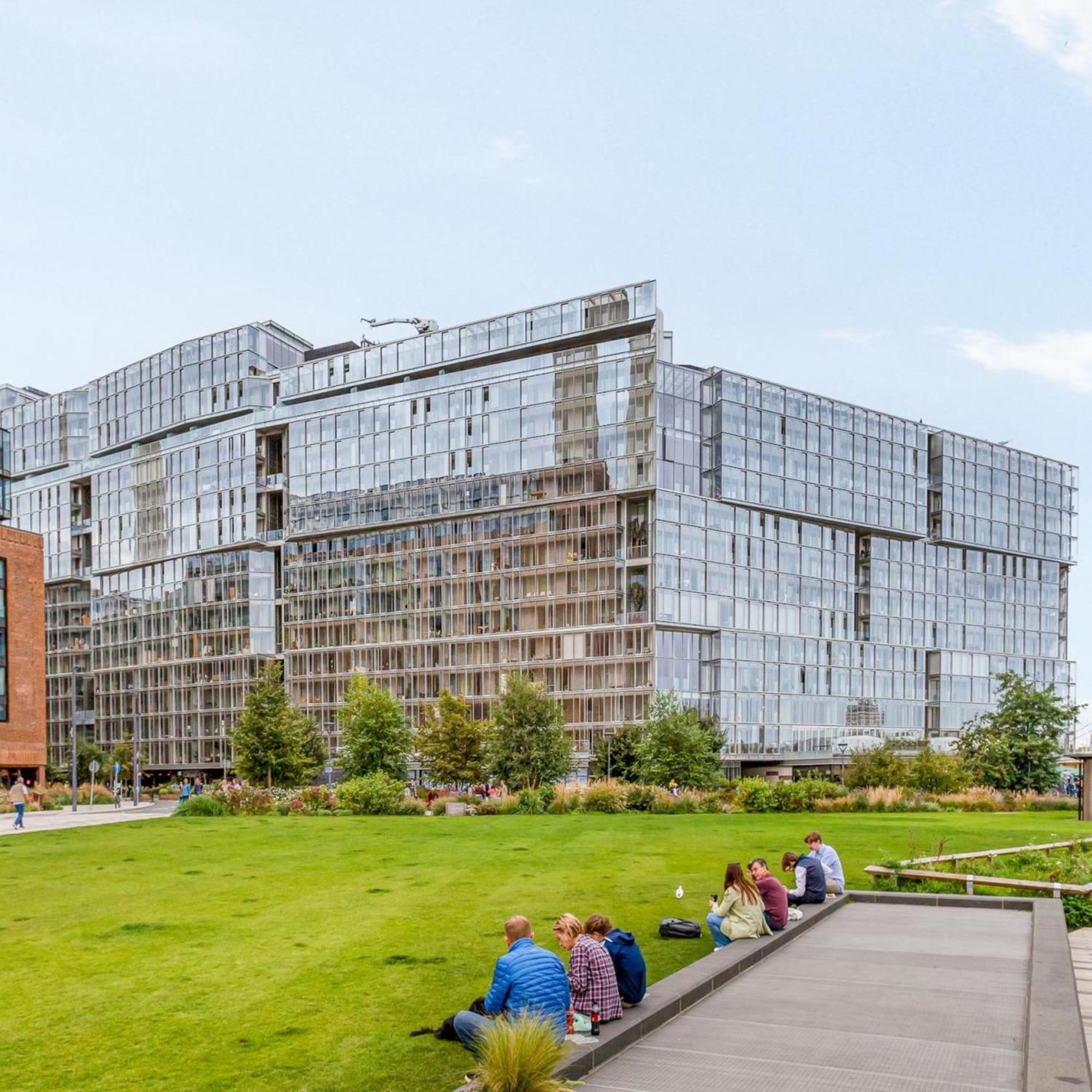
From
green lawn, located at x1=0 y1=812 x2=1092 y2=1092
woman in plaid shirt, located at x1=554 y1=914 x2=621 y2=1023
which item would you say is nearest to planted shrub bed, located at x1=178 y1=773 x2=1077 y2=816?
green lawn, located at x1=0 y1=812 x2=1092 y2=1092

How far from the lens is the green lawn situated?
10281mm

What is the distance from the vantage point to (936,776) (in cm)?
5159

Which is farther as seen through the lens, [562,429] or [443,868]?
[562,429]

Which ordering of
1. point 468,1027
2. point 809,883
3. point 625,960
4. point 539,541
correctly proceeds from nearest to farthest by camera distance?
1. point 468,1027
2. point 625,960
3. point 809,883
4. point 539,541

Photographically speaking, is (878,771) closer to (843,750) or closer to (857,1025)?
(843,750)

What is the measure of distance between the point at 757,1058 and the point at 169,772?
106 meters

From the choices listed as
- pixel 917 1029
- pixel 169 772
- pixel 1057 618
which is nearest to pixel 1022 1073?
pixel 917 1029

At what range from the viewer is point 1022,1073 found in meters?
9.10

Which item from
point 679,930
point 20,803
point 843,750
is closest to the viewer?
point 679,930

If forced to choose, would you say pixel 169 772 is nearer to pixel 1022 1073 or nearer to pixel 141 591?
pixel 141 591

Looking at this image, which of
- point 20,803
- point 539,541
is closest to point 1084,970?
point 20,803

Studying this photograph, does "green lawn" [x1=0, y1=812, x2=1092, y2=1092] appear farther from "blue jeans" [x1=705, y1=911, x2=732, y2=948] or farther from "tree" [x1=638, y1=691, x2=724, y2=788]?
"tree" [x1=638, y1=691, x2=724, y2=788]

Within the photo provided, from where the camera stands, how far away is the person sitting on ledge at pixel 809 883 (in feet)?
56.5

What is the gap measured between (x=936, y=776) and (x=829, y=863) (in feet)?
118
